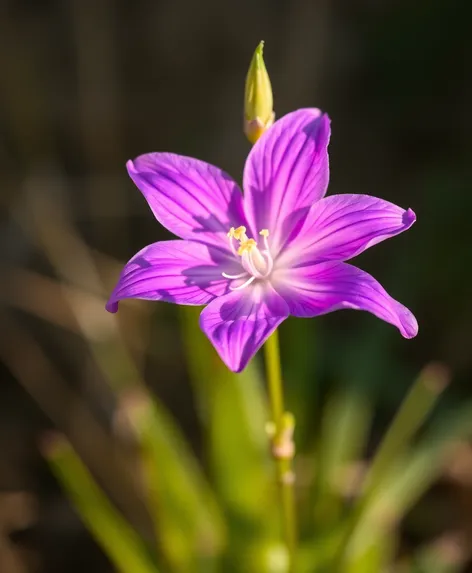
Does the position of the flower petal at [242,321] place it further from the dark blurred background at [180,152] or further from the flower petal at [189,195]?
the dark blurred background at [180,152]

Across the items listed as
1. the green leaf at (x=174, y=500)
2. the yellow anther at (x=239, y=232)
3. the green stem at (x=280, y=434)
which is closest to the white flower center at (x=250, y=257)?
the yellow anther at (x=239, y=232)

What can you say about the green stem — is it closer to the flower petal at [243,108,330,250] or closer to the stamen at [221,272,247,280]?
the stamen at [221,272,247,280]

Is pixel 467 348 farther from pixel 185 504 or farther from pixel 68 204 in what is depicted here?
pixel 68 204

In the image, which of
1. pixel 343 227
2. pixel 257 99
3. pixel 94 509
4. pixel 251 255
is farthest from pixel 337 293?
pixel 94 509

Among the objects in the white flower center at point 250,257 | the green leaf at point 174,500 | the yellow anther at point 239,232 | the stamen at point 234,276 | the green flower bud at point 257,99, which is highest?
the green flower bud at point 257,99

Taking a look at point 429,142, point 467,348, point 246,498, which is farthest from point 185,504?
point 429,142

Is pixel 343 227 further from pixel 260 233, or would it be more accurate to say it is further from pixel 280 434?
pixel 280 434
